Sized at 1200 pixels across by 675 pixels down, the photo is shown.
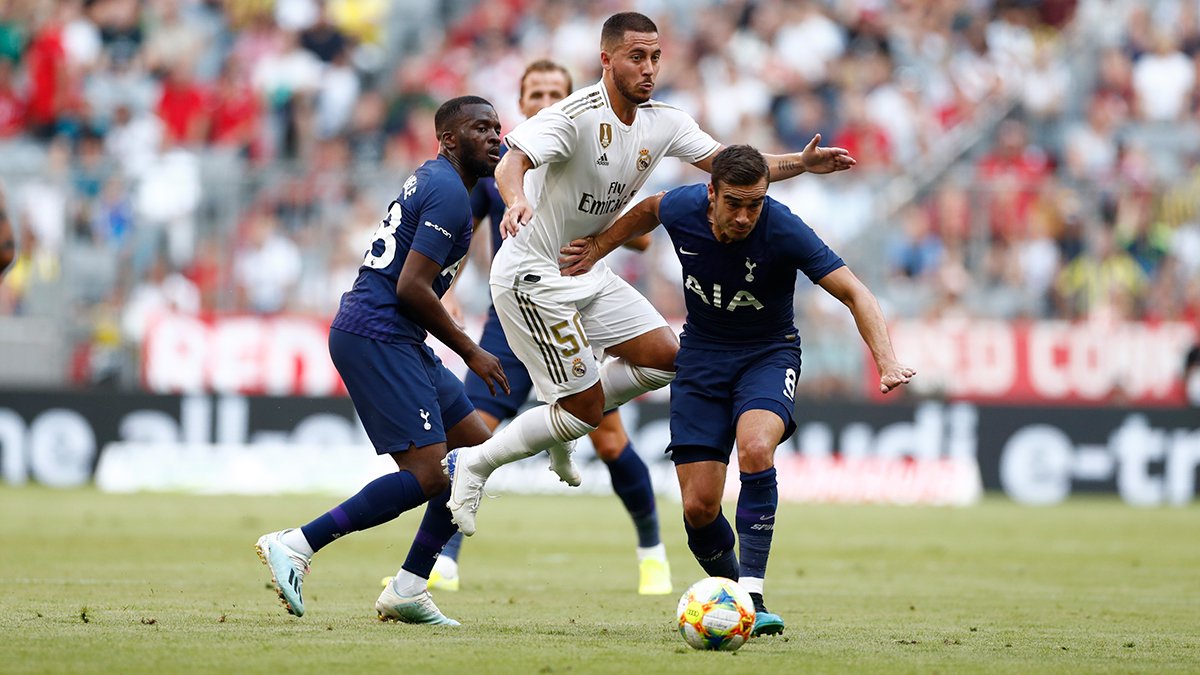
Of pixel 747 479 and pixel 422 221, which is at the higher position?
pixel 422 221

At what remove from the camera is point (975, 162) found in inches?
894

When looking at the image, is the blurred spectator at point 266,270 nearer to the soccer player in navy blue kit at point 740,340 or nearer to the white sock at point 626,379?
the white sock at point 626,379

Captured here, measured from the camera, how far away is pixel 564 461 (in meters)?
9.16

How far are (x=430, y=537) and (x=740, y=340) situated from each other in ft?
6.08

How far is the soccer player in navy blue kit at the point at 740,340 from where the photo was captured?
8.05 m

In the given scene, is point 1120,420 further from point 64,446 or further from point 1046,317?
point 64,446

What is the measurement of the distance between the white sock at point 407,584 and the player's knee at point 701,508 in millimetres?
1359

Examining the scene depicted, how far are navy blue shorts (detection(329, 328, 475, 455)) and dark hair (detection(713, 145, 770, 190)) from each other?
1761 mm

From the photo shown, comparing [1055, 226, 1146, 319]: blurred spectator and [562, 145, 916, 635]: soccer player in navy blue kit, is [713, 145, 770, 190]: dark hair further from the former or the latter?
[1055, 226, 1146, 319]: blurred spectator

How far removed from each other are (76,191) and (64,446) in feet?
9.98

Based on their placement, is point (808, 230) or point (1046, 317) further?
point (1046, 317)

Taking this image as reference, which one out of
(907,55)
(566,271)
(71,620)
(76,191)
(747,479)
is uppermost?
(907,55)

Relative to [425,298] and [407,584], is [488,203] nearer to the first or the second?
[425,298]

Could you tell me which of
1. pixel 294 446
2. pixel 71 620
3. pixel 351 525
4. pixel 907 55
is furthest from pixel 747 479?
pixel 907 55
